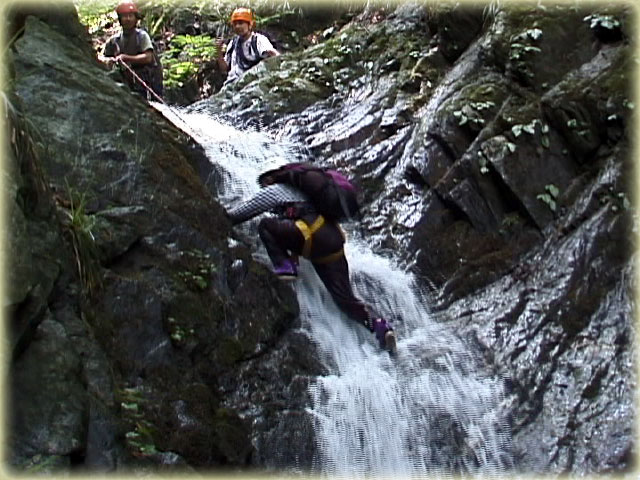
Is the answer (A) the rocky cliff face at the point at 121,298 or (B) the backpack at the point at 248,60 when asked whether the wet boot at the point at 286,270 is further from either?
(B) the backpack at the point at 248,60

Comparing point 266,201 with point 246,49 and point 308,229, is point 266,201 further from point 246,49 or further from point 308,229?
point 246,49

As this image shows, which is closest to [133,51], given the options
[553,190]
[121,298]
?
[121,298]

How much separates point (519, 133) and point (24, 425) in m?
6.08

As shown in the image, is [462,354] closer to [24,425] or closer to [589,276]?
[589,276]

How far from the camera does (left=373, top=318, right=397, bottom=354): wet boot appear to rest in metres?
6.53

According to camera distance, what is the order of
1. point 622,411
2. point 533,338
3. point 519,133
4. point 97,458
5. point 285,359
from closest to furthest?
point 97,458, point 622,411, point 285,359, point 533,338, point 519,133

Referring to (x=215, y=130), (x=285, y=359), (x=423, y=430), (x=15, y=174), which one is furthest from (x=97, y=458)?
(x=215, y=130)

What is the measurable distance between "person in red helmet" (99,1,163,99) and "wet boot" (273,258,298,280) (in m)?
3.86

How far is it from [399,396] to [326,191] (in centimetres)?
191

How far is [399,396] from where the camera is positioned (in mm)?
6184

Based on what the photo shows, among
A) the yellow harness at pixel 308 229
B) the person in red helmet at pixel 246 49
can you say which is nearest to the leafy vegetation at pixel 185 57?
the person in red helmet at pixel 246 49

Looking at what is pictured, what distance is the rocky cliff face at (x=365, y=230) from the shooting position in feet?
14.0

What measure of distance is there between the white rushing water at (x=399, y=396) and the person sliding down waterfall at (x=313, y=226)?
184 mm

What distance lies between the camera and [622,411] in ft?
18.7
